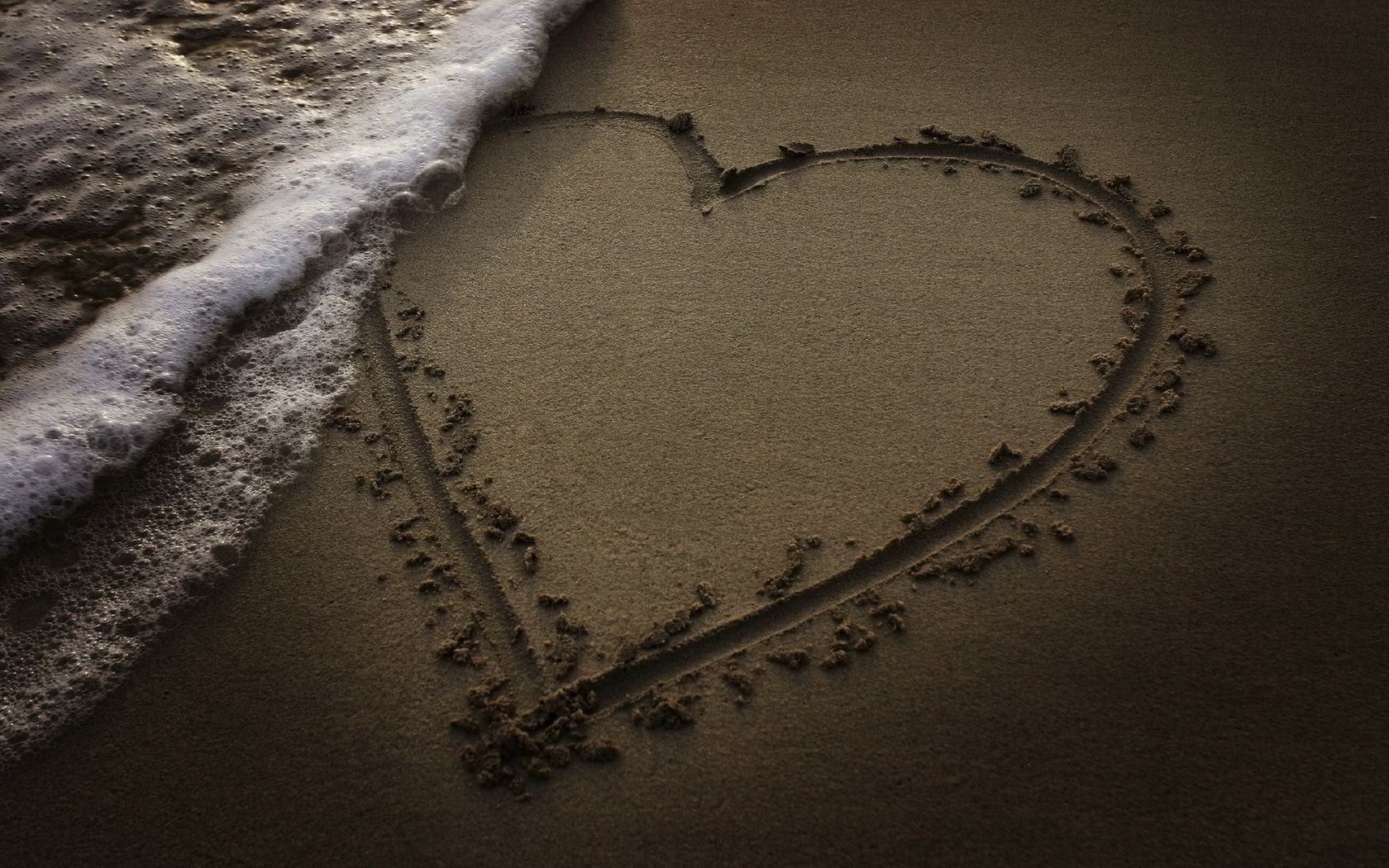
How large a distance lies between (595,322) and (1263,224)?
76.2 inches

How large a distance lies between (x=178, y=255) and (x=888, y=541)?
2357 mm

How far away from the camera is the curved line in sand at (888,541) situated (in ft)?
7.61

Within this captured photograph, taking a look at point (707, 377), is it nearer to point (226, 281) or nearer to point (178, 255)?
point (226, 281)

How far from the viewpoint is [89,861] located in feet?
6.95

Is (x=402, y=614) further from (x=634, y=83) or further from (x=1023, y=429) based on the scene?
(x=634, y=83)

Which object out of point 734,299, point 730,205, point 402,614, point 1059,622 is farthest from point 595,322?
point 1059,622

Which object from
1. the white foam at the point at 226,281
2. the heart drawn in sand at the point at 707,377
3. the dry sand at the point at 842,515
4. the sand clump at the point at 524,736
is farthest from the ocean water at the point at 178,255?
the sand clump at the point at 524,736

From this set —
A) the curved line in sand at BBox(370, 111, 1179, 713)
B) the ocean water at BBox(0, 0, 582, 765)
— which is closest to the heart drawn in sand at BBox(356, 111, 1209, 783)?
the curved line in sand at BBox(370, 111, 1179, 713)

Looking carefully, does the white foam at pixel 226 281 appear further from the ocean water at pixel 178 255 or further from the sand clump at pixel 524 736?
the sand clump at pixel 524 736

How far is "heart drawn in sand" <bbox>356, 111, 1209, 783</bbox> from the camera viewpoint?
242cm

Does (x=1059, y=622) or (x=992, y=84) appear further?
(x=992, y=84)

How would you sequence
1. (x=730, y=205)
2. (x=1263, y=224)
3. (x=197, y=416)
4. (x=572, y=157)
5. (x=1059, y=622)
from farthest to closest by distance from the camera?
1. (x=572, y=157)
2. (x=730, y=205)
3. (x=1263, y=224)
4. (x=197, y=416)
5. (x=1059, y=622)

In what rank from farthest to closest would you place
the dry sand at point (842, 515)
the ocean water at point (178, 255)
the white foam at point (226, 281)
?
the white foam at point (226, 281), the ocean water at point (178, 255), the dry sand at point (842, 515)

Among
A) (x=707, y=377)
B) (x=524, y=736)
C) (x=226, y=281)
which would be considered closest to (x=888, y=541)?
(x=707, y=377)
